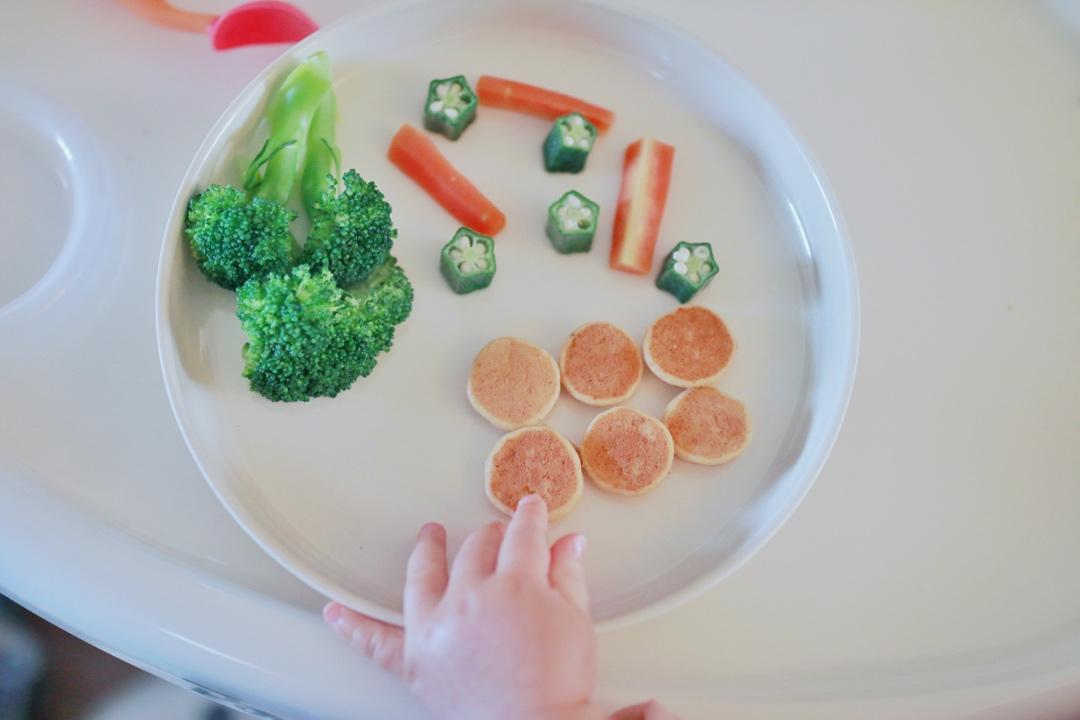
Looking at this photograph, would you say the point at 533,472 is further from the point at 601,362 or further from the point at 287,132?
the point at 287,132

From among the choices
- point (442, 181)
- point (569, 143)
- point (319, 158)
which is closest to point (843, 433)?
point (569, 143)

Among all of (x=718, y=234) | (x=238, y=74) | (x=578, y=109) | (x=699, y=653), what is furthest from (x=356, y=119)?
(x=699, y=653)

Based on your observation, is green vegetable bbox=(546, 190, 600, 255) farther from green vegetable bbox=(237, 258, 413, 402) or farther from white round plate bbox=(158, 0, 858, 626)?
green vegetable bbox=(237, 258, 413, 402)

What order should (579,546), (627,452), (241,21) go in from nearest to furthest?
(579,546) < (627,452) < (241,21)

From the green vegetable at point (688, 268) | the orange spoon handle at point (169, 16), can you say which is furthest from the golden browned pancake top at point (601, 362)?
the orange spoon handle at point (169, 16)

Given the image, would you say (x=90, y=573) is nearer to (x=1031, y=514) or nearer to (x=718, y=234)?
(x=718, y=234)
